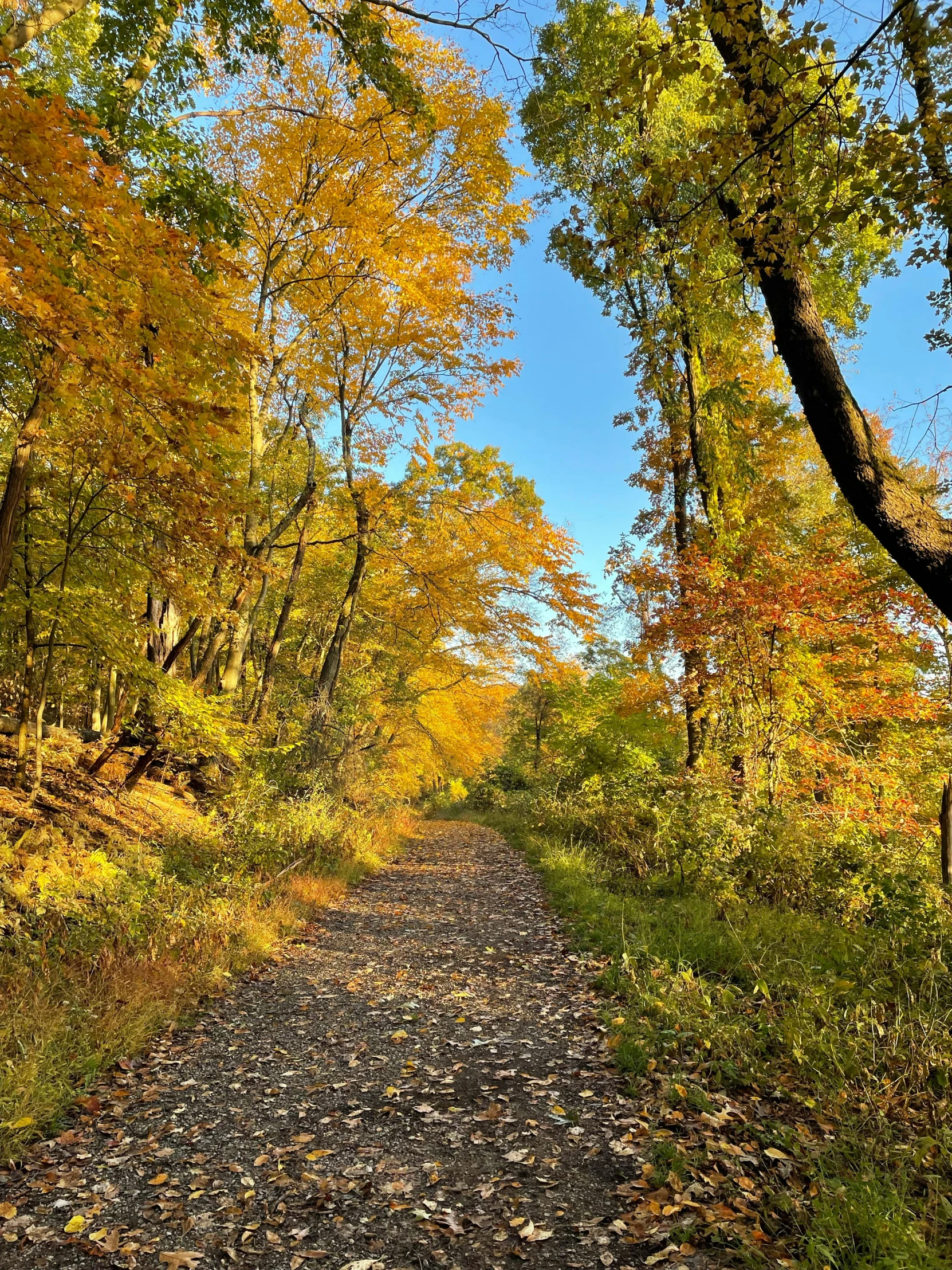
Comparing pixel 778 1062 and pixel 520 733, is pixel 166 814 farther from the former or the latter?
pixel 520 733

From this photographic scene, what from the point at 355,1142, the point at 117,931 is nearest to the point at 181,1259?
the point at 355,1142

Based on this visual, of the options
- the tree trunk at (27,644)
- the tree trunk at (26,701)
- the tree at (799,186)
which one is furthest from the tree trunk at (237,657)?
the tree at (799,186)

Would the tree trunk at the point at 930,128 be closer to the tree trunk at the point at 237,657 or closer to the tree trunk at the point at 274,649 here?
the tree trunk at the point at 237,657

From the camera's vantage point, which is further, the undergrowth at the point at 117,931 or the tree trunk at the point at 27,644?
the tree trunk at the point at 27,644

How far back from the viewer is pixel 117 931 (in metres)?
5.43

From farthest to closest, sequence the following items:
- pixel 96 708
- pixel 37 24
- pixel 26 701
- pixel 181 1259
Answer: pixel 96 708
pixel 26 701
pixel 37 24
pixel 181 1259

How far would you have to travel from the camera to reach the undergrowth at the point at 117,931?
13.0 ft

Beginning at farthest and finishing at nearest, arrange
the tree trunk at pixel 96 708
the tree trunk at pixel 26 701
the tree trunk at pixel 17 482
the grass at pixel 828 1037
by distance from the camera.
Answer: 1. the tree trunk at pixel 96 708
2. the tree trunk at pixel 26 701
3. the tree trunk at pixel 17 482
4. the grass at pixel 828 1037

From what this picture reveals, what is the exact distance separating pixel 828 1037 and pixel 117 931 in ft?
18.3

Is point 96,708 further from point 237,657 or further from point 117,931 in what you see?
point 117,931

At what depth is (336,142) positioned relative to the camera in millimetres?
8281

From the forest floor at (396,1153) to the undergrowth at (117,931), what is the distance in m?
0.25

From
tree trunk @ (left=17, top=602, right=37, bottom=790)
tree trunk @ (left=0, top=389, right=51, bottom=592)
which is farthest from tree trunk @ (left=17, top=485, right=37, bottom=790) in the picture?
tree trunk @ (left=0, top=389, right=51, bottom=592)

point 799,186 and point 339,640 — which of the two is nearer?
point 799,186
